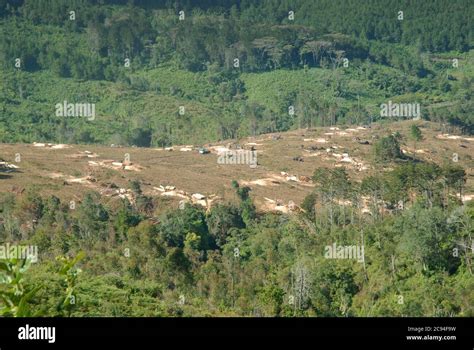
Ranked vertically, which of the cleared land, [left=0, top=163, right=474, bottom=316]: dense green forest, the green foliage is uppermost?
the green foliage

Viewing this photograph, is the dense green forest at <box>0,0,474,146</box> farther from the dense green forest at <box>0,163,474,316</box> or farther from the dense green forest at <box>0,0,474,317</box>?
the dense green forest at <box>0,163,474,316</box>

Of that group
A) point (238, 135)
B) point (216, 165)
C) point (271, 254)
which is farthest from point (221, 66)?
point (271, 254)

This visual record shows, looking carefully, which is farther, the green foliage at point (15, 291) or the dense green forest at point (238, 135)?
the dense green forest at point (238, 135)

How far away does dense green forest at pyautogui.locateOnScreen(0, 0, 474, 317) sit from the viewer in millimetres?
22609

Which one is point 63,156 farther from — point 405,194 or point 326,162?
point 405,194

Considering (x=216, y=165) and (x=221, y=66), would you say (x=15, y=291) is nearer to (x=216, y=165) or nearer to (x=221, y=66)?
(x=216, y=165)

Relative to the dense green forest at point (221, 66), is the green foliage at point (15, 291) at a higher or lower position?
higher

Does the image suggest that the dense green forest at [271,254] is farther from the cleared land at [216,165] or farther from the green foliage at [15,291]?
the green foliage at [15,291]

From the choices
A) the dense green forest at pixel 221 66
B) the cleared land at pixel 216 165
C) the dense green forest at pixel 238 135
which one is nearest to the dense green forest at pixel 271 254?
the dense green forest at pixel 238 135

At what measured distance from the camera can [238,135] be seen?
3046 inches

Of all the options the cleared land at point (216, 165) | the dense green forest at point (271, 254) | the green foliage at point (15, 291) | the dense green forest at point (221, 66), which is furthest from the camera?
the dense green forest at point (221, 66)

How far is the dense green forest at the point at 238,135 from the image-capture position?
22.6 meters

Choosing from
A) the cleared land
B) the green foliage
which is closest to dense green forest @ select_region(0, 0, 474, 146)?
the cleared land

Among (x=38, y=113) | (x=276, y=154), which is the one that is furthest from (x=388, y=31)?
(x=276, y=154)
